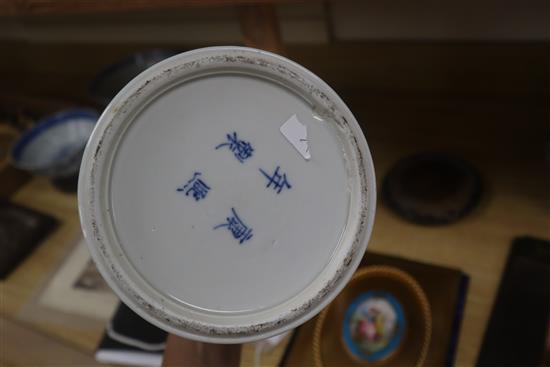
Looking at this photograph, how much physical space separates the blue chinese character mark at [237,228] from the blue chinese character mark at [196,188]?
36 millimetres

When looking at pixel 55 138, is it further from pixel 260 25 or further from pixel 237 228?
pixel 237 228

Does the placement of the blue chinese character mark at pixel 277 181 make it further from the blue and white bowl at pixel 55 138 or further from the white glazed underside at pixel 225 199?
the blue and white bowl at pixel 55 138

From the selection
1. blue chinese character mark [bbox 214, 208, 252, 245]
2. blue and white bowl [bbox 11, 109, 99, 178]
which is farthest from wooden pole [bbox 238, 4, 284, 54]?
blue and white bowl [bbox 11, 109, 99, 178]

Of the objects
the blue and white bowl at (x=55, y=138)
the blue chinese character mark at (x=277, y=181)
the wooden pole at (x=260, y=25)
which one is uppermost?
the wooden pole at (x=260, y=25)

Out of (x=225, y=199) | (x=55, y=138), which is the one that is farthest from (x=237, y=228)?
(x=55, y=138)

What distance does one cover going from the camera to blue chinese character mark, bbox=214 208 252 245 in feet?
1.61

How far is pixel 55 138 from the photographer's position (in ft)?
3.89

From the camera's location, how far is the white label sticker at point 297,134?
0.48 m

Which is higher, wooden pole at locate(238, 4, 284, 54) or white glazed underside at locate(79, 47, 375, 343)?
wooden pole at locate(238, 4, 284, 54)

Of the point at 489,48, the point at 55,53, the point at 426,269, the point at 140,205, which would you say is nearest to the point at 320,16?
the point at 489,48

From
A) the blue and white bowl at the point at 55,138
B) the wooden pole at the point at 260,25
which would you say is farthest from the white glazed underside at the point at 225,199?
the blue and white bowl at the point at 55,138

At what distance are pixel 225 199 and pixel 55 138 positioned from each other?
2.87 feet

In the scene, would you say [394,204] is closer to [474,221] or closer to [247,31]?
[474,221]

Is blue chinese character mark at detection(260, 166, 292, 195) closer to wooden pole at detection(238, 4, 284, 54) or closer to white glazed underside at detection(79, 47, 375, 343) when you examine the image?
white glazed underside at detection(79, 47, 375, 343)
